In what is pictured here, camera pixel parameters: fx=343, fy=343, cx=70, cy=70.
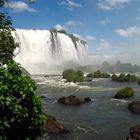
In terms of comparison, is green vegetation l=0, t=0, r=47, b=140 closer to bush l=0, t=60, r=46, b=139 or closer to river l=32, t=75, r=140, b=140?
bush l=0, t=60, r=46, b=139

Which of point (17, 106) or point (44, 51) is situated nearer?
point (17, 106)

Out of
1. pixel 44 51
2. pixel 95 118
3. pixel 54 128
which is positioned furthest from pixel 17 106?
pixel 44 51

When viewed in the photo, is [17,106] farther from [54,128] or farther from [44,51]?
[44,51]

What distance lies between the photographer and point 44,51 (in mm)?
117438

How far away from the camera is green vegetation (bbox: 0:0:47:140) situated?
1222 centimetres

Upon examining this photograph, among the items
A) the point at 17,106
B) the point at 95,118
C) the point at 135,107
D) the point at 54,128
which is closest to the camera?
the point at 17,106

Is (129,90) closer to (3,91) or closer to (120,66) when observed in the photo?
(3,91)

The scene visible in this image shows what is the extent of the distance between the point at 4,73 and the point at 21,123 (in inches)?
78.2

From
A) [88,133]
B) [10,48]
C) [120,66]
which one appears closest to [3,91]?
[10,48]

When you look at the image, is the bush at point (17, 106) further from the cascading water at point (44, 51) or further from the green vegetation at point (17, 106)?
the cascading water at point (44, 51)

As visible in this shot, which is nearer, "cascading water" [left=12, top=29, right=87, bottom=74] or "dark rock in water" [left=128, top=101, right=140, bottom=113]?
"dark rock in water" [left=128, top=101, right=140, bottom=113]

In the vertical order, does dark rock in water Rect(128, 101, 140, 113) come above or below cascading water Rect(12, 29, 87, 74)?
below

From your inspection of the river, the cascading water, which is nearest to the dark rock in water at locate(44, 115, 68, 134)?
the river

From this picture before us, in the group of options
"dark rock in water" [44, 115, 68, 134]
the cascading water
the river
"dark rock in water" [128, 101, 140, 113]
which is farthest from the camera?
the cascading water
